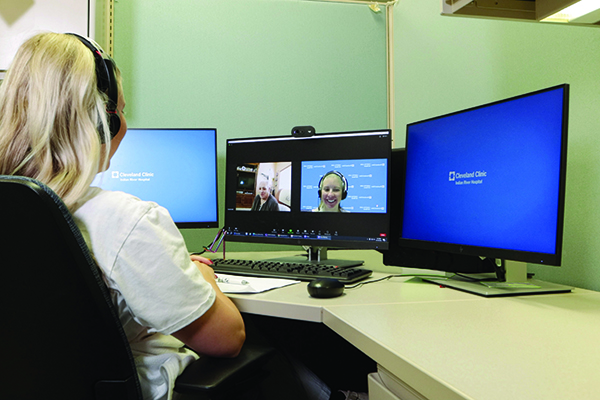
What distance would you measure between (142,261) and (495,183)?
0.74 meters

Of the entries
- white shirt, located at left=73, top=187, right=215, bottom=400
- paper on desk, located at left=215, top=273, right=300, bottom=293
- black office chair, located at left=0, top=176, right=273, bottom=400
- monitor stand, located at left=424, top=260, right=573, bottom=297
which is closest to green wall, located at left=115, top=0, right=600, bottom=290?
monitor stand, located at left=424, top=260, right=573, bottom=297

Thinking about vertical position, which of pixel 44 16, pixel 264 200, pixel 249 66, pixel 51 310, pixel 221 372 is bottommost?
pixel 221 372

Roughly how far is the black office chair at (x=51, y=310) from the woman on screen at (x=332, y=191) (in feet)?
2.80

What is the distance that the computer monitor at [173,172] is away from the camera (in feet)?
5.53

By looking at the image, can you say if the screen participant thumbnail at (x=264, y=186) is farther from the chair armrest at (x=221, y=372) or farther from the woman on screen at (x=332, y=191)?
the chair armrest at (x=221, y=372)

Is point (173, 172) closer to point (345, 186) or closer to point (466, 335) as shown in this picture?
point (345, 186)

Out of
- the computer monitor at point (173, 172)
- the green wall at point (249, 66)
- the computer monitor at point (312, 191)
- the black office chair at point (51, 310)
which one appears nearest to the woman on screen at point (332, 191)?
the computer monitor at point (312, 191)

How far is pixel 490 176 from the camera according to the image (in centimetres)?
102

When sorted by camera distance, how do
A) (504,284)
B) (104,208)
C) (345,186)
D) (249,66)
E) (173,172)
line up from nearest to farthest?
(104,208)
(504,284)
(345,186)
(173,172)
(249,66)

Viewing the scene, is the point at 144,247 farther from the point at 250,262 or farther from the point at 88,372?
the point at 250,262

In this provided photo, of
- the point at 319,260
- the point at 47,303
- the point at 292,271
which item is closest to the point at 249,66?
the point at 319,260

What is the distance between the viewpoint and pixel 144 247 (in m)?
0.68

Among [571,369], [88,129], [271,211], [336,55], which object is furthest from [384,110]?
[571,369]

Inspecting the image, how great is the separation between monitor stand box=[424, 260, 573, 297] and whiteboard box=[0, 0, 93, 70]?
154 centimetres
